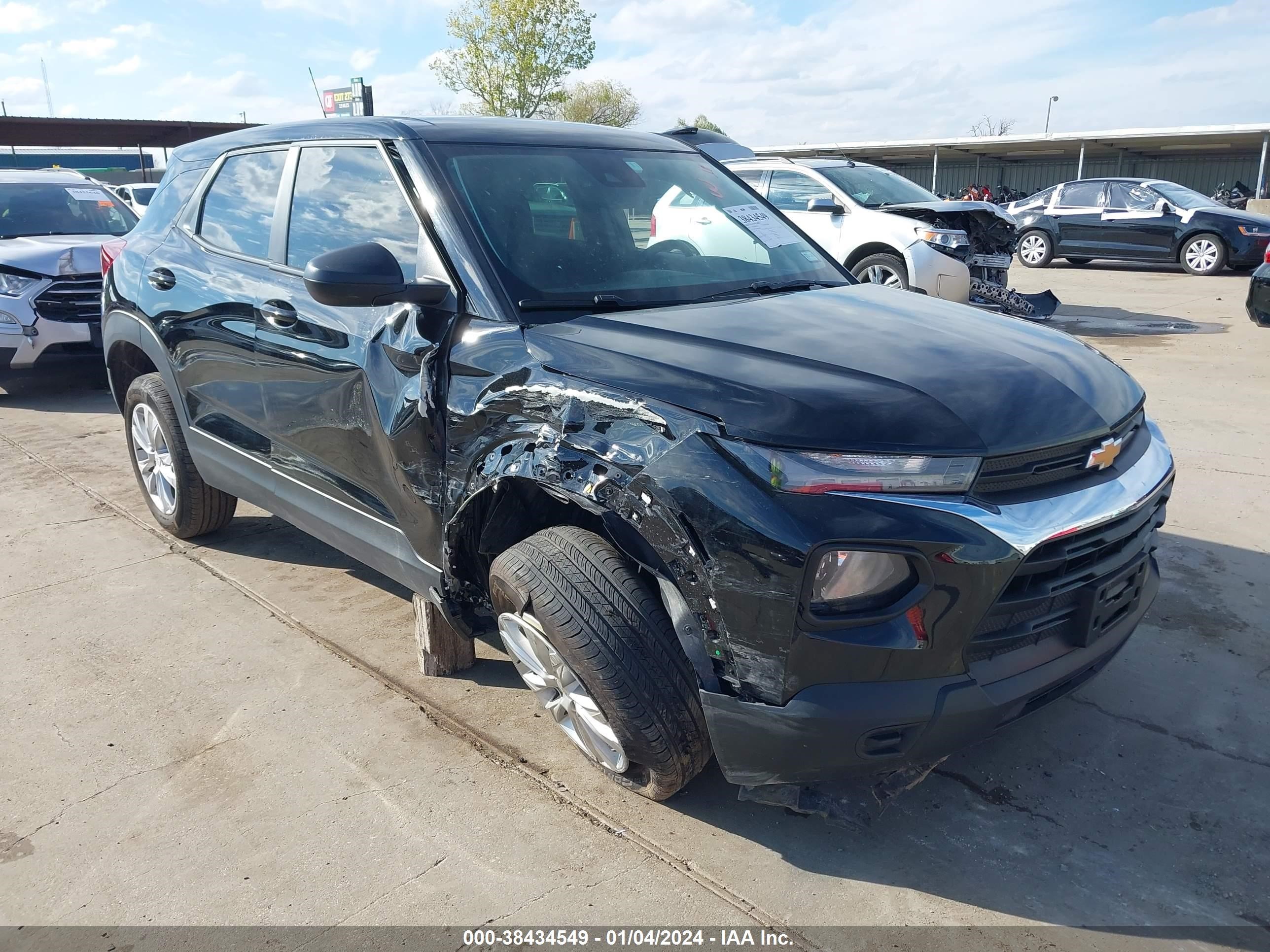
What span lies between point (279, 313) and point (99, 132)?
31884 millimetres

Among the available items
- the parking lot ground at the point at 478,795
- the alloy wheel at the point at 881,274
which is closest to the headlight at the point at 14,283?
the parking lot ground at the point at 478,795

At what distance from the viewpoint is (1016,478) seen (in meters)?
2.30

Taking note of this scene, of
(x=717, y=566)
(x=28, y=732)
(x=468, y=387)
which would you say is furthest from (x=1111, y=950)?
(x=28, y=732)

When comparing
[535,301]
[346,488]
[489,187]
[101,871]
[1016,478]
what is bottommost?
[101,871]

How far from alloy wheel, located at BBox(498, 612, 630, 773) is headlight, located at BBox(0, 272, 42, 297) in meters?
6.97

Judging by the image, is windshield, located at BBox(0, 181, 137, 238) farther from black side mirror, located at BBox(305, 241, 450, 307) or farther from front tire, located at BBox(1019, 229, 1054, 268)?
front tire, located at BBox(1019, 229, 1054, 268)

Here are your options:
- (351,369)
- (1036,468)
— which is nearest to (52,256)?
(351,369)

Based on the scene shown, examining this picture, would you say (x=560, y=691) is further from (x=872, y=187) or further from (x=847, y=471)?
(x=872, y=187)

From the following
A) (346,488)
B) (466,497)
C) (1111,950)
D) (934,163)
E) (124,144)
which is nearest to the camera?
(1111,950)

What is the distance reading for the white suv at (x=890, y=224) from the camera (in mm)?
9820

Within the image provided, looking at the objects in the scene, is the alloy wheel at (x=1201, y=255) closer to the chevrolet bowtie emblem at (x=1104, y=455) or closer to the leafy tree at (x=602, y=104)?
the chevrolet bowtie emblem at (x=1104, y=455)

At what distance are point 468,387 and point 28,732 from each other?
6.24ft

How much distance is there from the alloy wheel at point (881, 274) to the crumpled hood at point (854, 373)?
7.25 meters

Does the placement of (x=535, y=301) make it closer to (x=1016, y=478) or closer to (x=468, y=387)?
(x=468, y=387)
